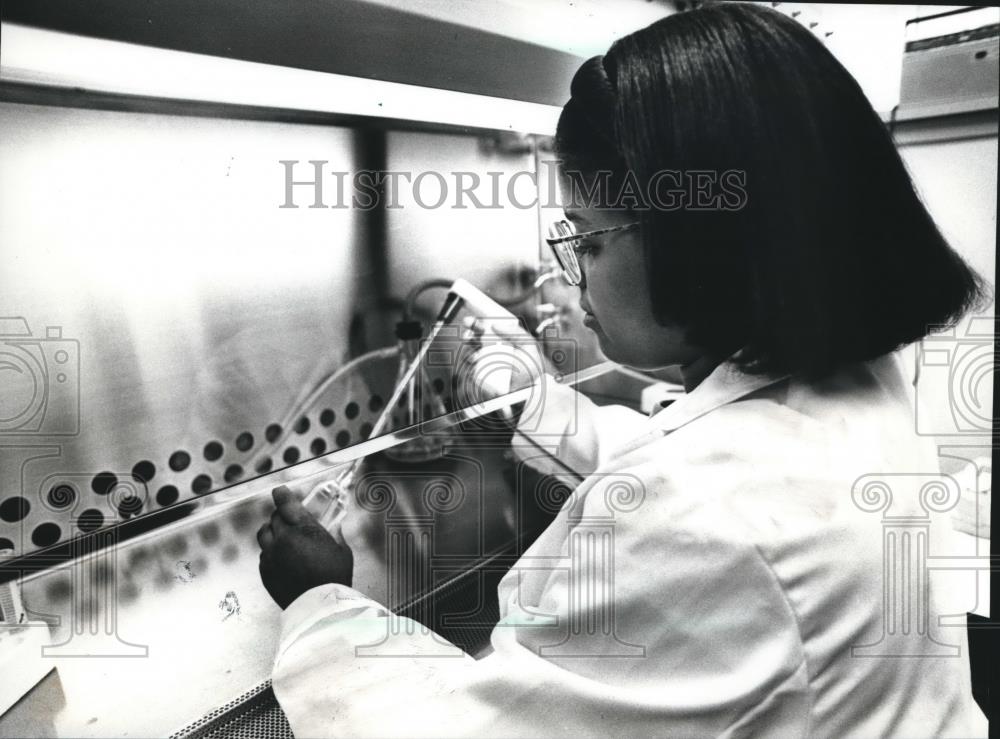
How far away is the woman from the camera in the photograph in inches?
24.1

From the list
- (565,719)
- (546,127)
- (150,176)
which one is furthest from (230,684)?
(546,127)

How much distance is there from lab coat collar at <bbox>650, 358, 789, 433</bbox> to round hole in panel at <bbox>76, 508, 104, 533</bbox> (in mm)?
869

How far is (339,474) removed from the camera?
112cm

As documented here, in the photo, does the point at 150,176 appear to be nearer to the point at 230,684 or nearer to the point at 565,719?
the point at 230,684

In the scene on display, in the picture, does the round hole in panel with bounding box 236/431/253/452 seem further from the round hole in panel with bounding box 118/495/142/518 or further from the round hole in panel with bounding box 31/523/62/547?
the round hole in panel with bounding box 31/523/62/547

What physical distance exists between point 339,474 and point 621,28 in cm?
83

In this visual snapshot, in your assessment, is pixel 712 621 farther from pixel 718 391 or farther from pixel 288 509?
pixel 288 509

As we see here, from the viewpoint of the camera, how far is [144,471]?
3.54 feet

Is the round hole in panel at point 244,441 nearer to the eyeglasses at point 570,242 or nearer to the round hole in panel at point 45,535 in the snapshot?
the round hole in panel at point 45,535

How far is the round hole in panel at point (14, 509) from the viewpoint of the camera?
923 millimetres

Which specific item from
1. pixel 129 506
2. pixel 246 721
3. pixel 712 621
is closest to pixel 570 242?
pixel 712 621

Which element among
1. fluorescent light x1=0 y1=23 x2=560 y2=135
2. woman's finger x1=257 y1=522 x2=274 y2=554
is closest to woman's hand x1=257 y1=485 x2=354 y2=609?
woman's finger x1=257 y1=522 x2=274 y2=554

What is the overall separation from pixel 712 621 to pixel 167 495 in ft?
2.95

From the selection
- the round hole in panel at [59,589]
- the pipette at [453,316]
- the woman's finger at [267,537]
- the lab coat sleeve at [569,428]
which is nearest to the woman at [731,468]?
the woman's finger at [267,537]
